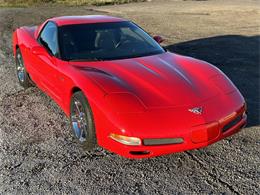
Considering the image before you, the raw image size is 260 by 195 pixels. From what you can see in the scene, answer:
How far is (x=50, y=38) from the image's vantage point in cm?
543

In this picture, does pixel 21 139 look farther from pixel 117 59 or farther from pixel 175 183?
pixel 175 183

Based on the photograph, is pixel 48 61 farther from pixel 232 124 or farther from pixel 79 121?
pixel 232 124

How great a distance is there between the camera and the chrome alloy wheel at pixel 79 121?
4.23 meters

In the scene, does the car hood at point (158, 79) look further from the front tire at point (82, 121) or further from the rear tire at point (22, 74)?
the rear tire at point (22, 74)

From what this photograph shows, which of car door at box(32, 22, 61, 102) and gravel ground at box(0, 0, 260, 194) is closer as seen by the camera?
gravel ground at box(0, 0, 260, 194)

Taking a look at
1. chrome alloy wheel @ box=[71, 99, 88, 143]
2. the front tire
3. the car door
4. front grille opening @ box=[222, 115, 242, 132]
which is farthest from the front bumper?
the car door

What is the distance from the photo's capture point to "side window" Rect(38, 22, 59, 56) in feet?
16.8

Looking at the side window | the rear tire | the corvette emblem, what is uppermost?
the side window

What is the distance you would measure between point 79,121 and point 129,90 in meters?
0.74

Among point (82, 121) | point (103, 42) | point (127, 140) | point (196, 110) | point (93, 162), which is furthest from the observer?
point (103, 42)

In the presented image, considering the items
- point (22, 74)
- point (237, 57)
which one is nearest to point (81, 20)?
point (22, 74)

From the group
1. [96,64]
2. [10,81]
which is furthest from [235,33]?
[96,64]

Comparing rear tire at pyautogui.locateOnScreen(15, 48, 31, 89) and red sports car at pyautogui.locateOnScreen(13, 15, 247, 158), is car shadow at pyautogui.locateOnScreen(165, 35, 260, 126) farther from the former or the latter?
rear tire at pyautogui.locateOnScreen(15, 48, 31, 89)

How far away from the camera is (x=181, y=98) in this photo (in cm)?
398
